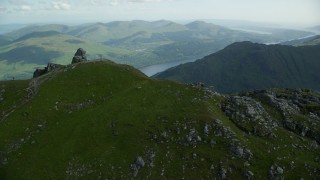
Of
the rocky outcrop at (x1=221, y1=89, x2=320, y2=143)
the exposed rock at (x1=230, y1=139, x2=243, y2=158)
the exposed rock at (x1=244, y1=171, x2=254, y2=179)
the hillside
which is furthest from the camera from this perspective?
the rocky outcrop at (x1=221, y1=89, x2=320, y2=143)

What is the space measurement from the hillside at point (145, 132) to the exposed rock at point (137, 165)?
6.2 inches

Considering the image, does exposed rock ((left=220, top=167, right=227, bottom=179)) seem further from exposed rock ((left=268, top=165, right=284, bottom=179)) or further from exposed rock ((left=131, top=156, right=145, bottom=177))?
exposed rock ((left=131, top=156, right=145, bottom=177))

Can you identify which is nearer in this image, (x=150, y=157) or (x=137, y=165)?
(x=137, y=165)

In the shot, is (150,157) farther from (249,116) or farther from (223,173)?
(249,116)

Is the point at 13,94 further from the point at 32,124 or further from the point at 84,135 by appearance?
the point at 84,135

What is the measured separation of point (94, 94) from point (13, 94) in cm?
1702

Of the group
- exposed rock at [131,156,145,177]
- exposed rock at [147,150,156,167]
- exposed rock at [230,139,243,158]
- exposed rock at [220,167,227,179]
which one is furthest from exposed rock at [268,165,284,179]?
exposed rock at [131,156,145,177]

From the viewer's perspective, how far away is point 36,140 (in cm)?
5869

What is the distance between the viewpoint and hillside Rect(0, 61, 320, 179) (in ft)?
176

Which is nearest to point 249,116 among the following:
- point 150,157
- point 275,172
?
point 275,172

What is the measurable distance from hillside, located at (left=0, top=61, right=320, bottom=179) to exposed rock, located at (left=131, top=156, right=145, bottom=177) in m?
0.16

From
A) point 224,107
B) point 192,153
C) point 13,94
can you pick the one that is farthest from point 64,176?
point 224,107

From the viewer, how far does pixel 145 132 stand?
2339 inches

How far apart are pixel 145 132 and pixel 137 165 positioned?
7200 millimetres
